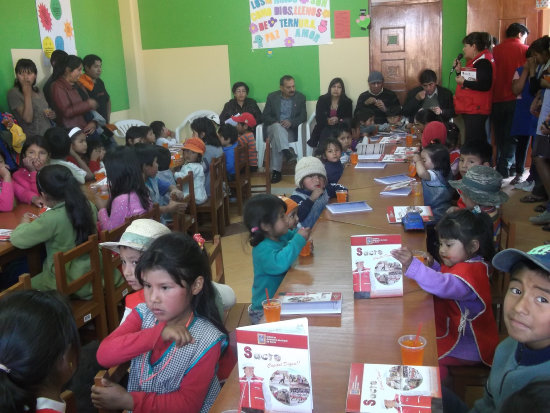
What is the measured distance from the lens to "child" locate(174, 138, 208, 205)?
518cm

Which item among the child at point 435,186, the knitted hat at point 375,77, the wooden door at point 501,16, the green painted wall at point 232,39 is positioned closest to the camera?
the child at point 435,186

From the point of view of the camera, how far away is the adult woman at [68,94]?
5.93 m

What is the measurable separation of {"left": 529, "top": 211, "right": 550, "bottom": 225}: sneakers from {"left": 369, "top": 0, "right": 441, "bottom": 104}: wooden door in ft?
11.4

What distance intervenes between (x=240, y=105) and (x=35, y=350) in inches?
285

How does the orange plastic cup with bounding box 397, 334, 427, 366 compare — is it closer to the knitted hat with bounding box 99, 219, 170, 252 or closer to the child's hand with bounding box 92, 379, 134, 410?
the child's hand with bounding box 92, 379, 134, 410

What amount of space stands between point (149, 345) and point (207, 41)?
757 centimetres

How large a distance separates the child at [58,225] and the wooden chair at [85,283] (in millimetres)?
96


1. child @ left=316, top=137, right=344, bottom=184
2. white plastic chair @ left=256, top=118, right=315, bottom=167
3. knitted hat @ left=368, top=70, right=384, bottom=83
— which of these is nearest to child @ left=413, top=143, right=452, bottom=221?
child @ left=316, top=137, right=344, bottom=184

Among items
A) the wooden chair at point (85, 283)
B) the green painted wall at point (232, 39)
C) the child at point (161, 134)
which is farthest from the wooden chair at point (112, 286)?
the green painted wall at point (232, 39)

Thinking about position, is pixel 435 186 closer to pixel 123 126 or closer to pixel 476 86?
pixel 476 86

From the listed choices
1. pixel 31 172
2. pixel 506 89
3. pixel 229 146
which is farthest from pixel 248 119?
pixel 31 172

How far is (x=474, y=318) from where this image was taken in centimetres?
218

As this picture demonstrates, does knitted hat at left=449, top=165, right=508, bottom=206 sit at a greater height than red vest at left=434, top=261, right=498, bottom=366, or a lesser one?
greater

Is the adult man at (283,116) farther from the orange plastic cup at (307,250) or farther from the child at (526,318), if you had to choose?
the child at (526,318)
